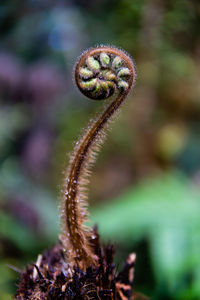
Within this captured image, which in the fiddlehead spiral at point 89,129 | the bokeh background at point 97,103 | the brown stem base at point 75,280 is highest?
the bokeh background at point 97,103

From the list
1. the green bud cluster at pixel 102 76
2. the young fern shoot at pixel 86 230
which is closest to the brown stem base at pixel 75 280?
the young fern shoot at pixel 86 230

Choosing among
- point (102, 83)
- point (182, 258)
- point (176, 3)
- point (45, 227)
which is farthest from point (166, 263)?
point (176, 3)

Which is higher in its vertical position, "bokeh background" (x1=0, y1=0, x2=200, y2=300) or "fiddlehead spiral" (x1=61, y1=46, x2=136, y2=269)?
"bokeh background" (x1=0, y1=0, x2=200, y2=300)

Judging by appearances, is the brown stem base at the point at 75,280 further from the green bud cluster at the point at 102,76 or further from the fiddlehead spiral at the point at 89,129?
the green bud cluster at the point at 102,76

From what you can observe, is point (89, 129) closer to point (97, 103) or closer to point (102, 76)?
point (102, 76)

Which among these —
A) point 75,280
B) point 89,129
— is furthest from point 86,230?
point 89,129

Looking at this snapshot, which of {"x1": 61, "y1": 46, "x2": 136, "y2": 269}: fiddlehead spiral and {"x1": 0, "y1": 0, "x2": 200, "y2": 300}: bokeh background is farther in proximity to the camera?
{"x1": 0, "y1": 0, "x2": 200, "y2": 300}: bokeh background

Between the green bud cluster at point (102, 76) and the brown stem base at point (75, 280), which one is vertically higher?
the green bud cluster at point (102, 76)

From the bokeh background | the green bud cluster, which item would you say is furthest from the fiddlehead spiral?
the bokeh background

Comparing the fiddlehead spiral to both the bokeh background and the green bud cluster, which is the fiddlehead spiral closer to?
the green bud cluster
